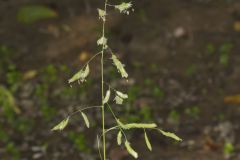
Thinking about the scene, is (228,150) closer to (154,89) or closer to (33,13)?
(154,89)

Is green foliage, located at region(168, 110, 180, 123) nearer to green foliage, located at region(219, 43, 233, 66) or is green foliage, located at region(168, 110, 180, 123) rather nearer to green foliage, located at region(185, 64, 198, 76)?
green foliage, located at region(185, 64, 198, 76)

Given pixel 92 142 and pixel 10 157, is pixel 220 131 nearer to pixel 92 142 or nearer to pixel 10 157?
pixel 92 142

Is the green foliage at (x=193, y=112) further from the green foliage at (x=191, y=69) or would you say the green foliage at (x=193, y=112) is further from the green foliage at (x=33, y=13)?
the green foliage at (x=33, y=13)

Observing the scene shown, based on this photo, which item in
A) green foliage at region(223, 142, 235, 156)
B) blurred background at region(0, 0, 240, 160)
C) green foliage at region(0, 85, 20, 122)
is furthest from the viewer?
green foliage at region(0, 85, 20, 122)

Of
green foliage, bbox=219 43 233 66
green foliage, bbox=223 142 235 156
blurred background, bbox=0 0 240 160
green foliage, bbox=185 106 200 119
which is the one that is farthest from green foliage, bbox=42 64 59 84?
green foliage, bbox=223 142 235 156

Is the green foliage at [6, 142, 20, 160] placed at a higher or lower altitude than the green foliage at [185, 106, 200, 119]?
lower

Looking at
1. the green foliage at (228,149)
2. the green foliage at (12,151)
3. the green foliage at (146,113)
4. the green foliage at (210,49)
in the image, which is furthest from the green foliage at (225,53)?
the green foliage at (12,151)

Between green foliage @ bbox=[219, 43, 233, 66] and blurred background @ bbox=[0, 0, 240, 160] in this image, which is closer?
blurred background @ bbox=[0, 0, 240, 160]

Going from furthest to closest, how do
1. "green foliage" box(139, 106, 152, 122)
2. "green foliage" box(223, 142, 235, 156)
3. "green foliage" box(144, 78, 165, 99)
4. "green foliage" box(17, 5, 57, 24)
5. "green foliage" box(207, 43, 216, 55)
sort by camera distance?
"green foliage" box(17, 5, 57, 24) → "green foliage" box(207, 43, 216, 55) → "green foliage" box(144, 78, 165, 99) → "green foliage" box(139, 106, 152, 122) → "green foliage" box(223, 142, 235, 156)
